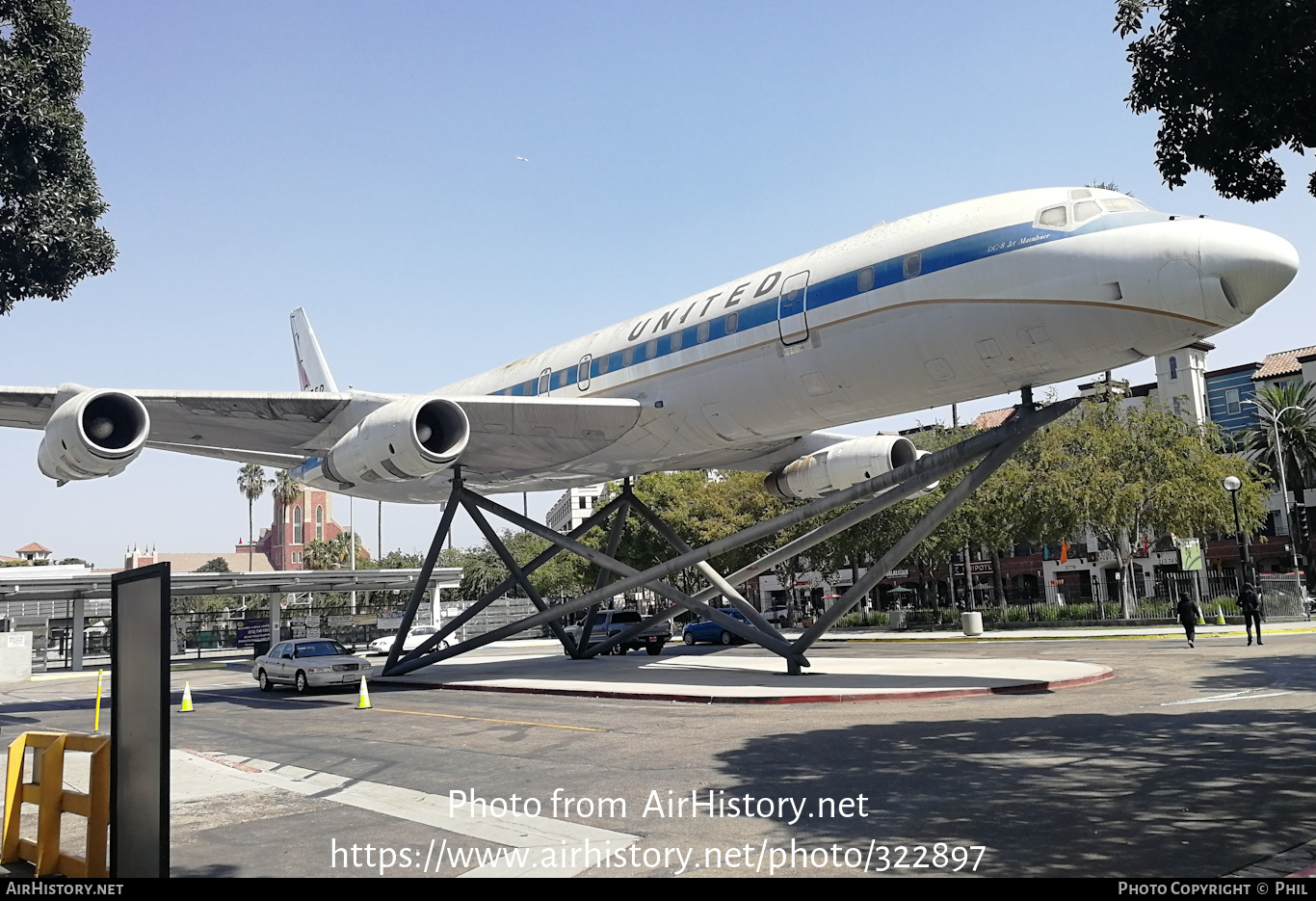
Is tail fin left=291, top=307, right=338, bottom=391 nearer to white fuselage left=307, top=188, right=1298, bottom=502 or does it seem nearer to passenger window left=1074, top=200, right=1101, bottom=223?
white fuselage left=307, top=188, right=1298, bottom=502

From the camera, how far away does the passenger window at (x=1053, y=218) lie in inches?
515

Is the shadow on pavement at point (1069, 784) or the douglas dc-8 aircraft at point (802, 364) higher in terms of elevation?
the douglas dc-8 aircraft at point (802, 364)

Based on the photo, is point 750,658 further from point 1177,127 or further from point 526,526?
point 1177,127

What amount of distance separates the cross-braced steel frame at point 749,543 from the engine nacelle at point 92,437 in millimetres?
8341

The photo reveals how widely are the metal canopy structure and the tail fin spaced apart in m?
8.40

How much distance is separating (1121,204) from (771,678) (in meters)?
10.7

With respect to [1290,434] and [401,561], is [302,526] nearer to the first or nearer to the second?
[401,561]

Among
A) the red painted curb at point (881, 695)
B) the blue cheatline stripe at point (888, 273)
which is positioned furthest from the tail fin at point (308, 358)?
the red painted curb at point (881, 695)

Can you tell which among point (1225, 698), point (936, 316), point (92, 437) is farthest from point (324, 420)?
point (1225, 698)

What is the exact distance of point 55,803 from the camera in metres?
6.37

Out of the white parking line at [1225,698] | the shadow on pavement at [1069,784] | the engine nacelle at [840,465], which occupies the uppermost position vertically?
the engine nacelle at [840,465]

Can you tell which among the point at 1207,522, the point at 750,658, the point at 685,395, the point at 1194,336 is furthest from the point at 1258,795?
the point at 1207,522

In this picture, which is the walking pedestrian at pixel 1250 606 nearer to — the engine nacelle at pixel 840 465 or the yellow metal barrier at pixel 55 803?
the engine nacelle at pixel 840 465

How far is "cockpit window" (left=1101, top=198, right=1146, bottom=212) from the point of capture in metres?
12.7
